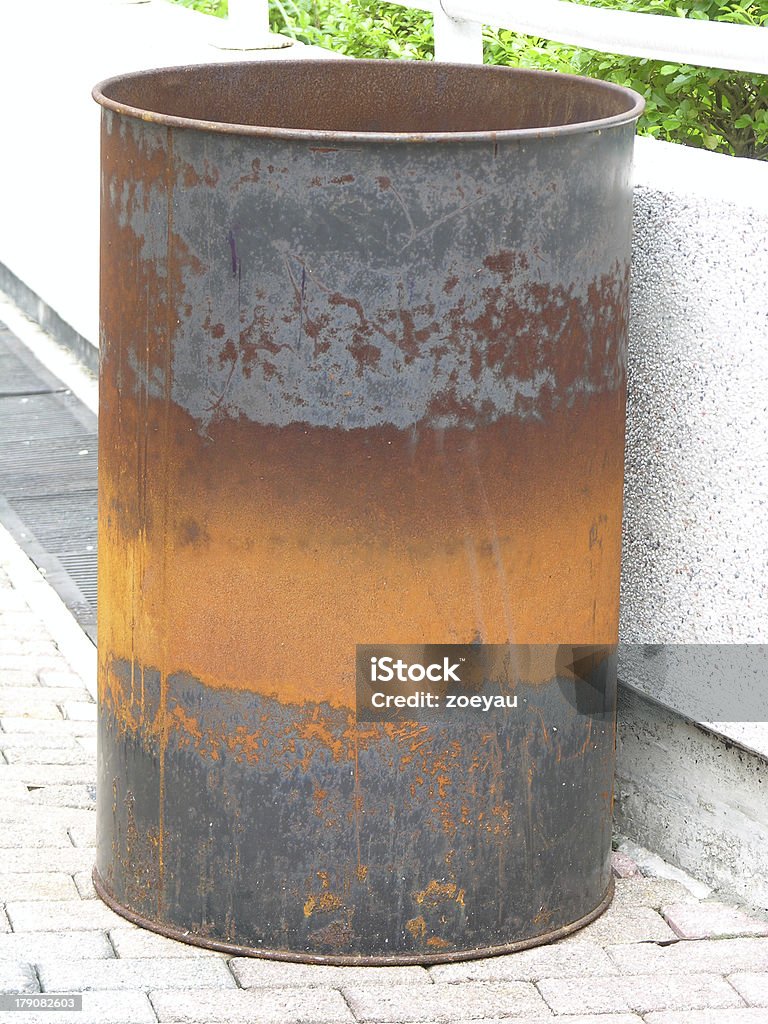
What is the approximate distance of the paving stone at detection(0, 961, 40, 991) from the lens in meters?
3.10

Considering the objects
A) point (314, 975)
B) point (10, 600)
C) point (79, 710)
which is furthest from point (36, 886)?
point (10, 600)

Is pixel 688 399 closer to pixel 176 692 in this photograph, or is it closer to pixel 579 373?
pixel 579 373

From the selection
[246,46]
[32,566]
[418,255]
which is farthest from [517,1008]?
[246,46]

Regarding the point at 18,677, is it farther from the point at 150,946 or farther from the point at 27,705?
the point at 150,946

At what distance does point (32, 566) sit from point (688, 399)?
2.63 metres

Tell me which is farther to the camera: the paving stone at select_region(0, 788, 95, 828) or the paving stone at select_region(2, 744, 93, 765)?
the paving stone at select_region(2, 744, 93, 765)

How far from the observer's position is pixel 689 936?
11.2 feet

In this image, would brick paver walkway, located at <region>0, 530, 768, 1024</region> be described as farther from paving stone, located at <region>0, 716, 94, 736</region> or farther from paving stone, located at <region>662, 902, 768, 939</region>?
paving stone, located at <region>0, 716, 94, 736</region>

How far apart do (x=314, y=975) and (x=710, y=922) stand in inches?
33.1

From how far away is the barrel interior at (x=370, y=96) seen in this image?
3.57m

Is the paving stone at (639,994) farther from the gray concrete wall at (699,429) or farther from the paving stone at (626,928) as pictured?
the gray concrete wall at (699,429)

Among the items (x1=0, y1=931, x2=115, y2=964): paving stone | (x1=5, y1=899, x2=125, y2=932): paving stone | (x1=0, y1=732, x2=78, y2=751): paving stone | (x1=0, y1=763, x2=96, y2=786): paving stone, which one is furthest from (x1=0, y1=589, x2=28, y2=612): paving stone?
(x1=0, y1=931, x2=115, y2=964): paving stone

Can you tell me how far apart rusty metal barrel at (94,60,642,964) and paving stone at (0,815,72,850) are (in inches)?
15.3

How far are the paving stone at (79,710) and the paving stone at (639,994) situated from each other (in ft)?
5.32
